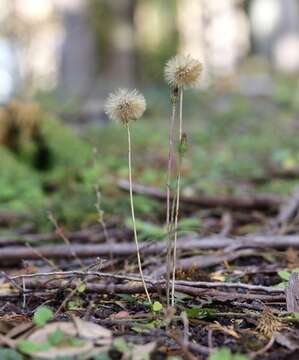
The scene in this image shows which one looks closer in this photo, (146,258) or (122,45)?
(146,258)

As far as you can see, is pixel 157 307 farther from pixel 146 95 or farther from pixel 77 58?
pixel 77 58

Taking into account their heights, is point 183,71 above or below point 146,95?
below

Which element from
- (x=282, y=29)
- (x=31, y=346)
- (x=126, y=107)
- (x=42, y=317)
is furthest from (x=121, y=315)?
(x=282, y=29)

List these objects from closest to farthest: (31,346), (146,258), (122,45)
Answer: (31,346) < (146,258) < (122,45)

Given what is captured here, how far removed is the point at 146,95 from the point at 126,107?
11704mm

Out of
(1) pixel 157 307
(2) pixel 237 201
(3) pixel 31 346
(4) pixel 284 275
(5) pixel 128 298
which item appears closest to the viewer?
(3) pixel 31 346

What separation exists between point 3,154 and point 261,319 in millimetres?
4044

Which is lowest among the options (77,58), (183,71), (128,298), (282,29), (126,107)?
(128,298)

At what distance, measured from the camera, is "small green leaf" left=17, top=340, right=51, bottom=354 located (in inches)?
60.2

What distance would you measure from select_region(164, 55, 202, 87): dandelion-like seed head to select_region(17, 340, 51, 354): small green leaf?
0.93m

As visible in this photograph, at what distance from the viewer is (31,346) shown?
1535 mm

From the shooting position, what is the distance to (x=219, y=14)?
1030 inches

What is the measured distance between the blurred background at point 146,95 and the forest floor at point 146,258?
36mm

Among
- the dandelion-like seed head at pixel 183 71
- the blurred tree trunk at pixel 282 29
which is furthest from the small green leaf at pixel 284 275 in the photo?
the blurred tree trunk at pixel 282 29
